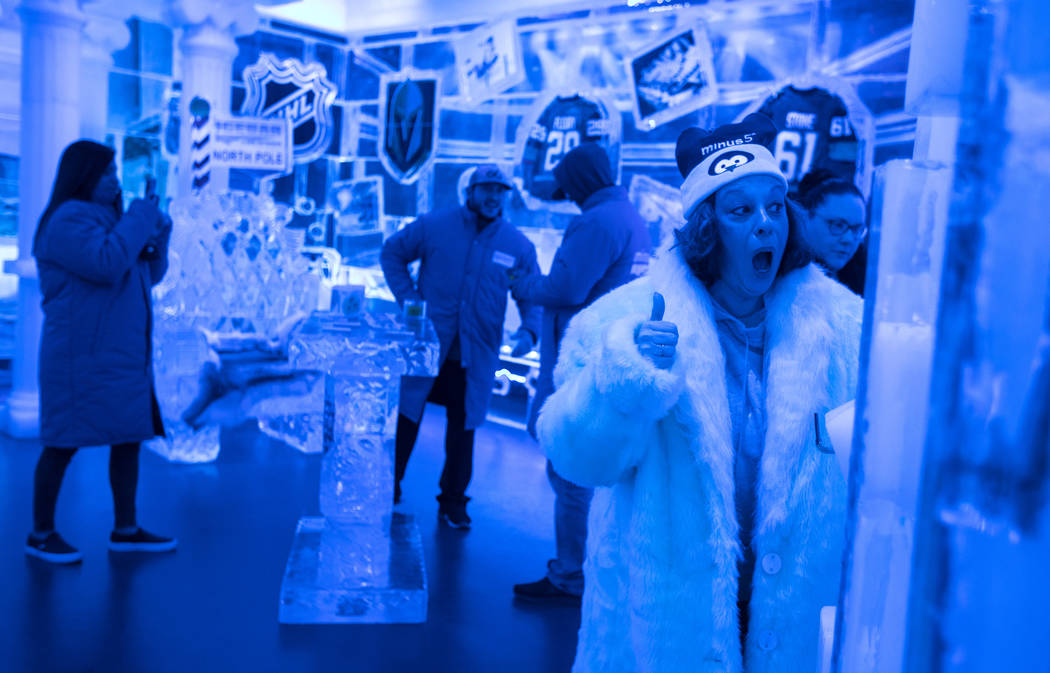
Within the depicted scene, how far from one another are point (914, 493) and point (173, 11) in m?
6.43

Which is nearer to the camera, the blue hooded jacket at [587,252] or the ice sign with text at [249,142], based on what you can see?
the blue hooded jacket at [587,252]

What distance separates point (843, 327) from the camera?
1428mm

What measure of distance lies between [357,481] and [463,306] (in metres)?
1.07

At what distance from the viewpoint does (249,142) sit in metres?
5.54

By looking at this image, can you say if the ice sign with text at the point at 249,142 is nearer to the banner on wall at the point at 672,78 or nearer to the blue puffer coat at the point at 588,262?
the banner on wall at the point at 672,78

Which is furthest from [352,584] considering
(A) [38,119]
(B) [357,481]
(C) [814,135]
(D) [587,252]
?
(C) [814,135]

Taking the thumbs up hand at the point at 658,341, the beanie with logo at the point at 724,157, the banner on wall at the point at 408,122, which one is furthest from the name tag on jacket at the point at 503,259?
the banner on wall at the point at 408,122

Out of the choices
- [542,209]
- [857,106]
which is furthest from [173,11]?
[857,106]

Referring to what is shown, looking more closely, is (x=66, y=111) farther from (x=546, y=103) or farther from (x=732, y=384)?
(x=732, y=384)

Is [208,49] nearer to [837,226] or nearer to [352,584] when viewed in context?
[352,584]

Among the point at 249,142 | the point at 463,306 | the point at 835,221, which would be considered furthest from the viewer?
the point at 249,142

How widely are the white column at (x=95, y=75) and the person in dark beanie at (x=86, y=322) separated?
311 centimetres

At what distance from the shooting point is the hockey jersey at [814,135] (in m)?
5.08

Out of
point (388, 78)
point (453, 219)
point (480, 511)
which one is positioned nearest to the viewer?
point (453, 219)
